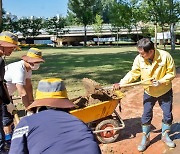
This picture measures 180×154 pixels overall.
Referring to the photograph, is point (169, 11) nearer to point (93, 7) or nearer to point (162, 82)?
point (162, 82)

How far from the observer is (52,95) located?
7.20 feet

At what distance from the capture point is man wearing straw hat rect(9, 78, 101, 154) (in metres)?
1.95

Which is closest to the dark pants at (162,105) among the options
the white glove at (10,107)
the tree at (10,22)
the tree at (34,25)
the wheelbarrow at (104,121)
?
the wheelbarrow at (104,121)

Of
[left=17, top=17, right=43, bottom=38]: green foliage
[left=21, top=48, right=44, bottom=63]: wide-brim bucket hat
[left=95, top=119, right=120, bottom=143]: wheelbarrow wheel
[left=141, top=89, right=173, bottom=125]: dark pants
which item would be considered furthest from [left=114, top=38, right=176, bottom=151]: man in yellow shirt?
[left=17, top=17, right=43, bottom=38]: green foliage

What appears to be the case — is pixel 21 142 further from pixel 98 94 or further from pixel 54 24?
pixel 54 24

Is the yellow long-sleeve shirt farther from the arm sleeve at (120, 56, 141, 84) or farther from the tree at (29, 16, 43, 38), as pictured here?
the tree at (29, 16, 43, 38)

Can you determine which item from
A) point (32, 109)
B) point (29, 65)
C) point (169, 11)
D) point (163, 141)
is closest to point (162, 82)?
point (163, 141)

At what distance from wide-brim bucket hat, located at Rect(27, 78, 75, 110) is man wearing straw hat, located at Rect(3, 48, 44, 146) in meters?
2.43

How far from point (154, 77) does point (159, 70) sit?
126 millimetres

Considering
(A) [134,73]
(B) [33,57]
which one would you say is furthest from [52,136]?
(A) [134,73]

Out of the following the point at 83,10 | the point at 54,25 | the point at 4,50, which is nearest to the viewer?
the point at 4,50

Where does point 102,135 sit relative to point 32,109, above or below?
below

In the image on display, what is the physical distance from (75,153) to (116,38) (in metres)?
58.0

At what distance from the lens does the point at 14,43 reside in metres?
4.52
